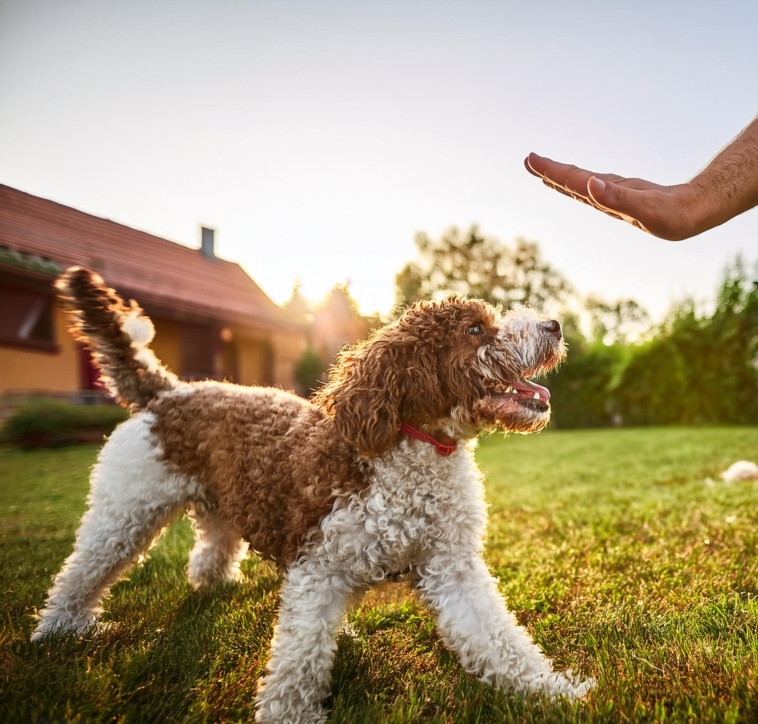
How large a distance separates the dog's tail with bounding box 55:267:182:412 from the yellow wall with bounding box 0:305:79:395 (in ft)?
12.6

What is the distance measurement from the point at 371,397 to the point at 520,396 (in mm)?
627

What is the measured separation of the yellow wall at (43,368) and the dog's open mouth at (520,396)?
582 cm

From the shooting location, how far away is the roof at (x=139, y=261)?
14.1 ft

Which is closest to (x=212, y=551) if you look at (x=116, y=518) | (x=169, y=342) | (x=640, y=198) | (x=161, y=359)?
(x=116, y=518)

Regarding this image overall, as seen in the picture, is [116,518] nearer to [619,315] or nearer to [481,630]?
[481,630]

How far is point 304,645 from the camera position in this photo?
1938mm

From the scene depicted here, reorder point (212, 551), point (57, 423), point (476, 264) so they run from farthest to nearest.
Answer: point (476, 264)
point (57, 423)
point (212, 551)

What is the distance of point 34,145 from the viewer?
325cm

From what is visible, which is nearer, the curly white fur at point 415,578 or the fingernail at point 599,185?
the fingernail at point 599,185

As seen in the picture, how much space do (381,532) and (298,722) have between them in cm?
69

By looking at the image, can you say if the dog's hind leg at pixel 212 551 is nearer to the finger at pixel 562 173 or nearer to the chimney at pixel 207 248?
the finger at pixel 562 173

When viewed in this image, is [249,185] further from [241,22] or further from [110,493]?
[110,493]

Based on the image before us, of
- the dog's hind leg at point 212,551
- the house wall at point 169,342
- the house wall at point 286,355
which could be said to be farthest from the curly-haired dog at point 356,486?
the house wall at point 286,355

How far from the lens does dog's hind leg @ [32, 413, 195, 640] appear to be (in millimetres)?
2568
